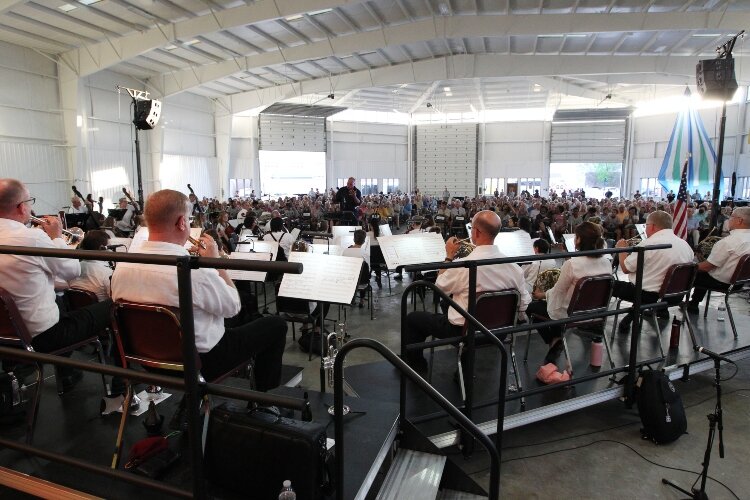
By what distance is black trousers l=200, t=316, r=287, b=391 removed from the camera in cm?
260

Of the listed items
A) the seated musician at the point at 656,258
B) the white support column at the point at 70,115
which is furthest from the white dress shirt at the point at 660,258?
the white support column at the point at 70,115

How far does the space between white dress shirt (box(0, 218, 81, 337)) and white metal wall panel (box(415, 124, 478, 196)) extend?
94.1 feet

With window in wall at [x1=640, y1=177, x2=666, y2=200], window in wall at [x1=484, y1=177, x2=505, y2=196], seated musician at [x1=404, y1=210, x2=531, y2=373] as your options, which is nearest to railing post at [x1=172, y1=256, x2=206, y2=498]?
seated musician at [x1=404, y1=210, x2=531, y2=373]

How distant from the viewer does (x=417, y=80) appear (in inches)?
706

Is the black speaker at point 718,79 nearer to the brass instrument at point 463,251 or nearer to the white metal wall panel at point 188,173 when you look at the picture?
the brass instrument at point 463,251

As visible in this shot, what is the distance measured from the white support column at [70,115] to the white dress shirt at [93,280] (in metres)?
14.1

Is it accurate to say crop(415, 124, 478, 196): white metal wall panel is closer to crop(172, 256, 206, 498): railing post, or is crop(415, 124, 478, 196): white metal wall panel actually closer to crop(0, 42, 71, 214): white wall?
crop(0, 42, 71, 214): white wall

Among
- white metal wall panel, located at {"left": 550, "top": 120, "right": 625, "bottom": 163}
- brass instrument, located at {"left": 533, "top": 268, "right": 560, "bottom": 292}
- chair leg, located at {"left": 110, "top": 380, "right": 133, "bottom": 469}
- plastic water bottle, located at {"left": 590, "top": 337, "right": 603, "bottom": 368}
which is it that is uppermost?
white metal wall panel, located at {"left": 550, "top": 120, "right": 625, "bottom": 163}

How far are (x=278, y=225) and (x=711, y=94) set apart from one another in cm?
864

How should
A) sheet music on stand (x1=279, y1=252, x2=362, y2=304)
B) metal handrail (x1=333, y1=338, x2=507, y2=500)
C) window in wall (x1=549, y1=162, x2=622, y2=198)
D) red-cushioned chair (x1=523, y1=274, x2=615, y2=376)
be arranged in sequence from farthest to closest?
1. window in wall (x1=549, y1=162, x2=622, y2=198)
2. sheet music on stand (x1=279, y1=252, x2=362, y2=304)
3. red-cushioned chair (x1=523, y1=274, x2=615, y2=376)
4. metal handrail (x1=333, y1=338, x2=507, y2=500)

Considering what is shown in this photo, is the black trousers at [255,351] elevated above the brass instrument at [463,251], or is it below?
below

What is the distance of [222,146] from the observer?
78.5 ft

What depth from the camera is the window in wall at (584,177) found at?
2909cm

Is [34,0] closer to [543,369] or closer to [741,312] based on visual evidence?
[543,369]
